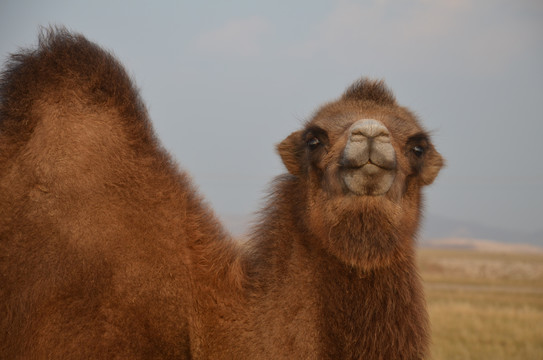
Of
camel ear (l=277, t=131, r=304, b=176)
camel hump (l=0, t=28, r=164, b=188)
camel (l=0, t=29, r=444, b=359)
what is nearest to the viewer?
camel (l=0, t=29, r=444, b=359)

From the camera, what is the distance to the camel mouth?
14.0 feet

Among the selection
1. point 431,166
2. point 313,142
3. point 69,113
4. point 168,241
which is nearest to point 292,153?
point 313,142

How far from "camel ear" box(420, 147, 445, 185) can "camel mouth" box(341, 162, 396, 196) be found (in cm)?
78

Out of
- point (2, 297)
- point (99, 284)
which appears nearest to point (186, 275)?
point (99, 284)

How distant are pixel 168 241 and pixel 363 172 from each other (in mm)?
1398

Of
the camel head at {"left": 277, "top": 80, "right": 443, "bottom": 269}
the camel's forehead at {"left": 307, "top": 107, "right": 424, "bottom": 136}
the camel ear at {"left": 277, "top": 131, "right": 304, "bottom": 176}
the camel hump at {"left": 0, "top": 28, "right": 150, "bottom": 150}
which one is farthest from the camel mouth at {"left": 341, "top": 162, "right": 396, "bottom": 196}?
the camel hump at {"left": 0, "top": 28, "right": 150, "bottom": 150}

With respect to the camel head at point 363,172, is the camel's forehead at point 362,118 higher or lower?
higher

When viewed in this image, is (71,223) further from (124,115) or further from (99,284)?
(124,115)

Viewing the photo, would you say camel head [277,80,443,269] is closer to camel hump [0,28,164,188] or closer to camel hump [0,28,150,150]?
camel hump [0,28,164,188]

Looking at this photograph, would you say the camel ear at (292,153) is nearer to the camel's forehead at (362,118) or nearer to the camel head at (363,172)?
the camel head at (363,172)

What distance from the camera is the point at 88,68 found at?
475 cm

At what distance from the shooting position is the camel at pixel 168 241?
404 cm

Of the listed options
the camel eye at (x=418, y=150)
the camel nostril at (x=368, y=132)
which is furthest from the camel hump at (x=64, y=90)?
the camel eye at (x=418, y=150)

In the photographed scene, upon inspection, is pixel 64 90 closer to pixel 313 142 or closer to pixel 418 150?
pixel 313 142
